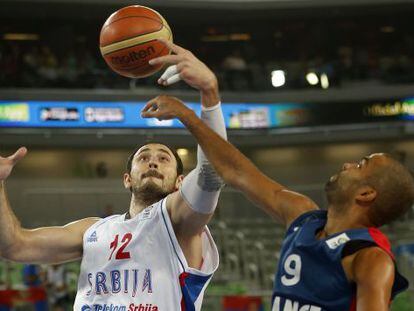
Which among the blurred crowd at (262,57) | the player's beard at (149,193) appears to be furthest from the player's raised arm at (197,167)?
the blurred crowd at (262,57)

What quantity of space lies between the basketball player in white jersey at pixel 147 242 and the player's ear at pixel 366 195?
1.00 m

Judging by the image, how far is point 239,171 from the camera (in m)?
3.96

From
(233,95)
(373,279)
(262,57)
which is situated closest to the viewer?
(373,279)

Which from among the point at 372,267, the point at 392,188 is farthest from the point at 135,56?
the point at 372,267

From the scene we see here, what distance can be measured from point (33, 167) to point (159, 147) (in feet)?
61.4

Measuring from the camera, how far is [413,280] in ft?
45.4

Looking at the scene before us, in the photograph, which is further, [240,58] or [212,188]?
[240,58]

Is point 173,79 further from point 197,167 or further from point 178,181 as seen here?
point 178,181

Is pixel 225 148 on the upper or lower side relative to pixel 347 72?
upper

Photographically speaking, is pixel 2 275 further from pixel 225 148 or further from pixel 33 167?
pixel 225 148

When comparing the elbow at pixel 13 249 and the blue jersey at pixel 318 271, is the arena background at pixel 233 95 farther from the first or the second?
the blue jersey at pixel 318 271

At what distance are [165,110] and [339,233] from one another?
1.00m

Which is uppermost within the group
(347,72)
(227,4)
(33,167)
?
(227,4)

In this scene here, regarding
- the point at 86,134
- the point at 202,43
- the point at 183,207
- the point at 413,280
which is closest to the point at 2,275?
the point at 413,280
